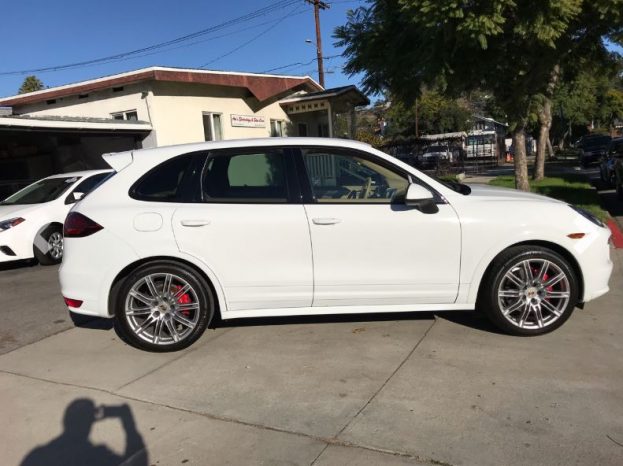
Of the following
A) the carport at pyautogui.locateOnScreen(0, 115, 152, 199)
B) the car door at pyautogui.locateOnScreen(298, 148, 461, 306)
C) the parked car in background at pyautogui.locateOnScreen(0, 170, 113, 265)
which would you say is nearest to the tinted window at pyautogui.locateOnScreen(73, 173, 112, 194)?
the parked car in background at pyautogui.locateOnScreen(0, 170, 113, 265)

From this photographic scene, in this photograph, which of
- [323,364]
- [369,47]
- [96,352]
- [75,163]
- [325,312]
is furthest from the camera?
[75,163]

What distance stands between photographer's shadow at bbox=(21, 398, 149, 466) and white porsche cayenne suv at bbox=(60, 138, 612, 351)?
3.25ft

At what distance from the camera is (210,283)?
457 cm

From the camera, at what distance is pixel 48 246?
9117mm

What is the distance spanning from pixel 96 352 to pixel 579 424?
381 cm

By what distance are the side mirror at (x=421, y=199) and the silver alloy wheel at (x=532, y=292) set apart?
809mm

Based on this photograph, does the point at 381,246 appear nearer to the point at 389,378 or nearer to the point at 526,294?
the point at 389,378

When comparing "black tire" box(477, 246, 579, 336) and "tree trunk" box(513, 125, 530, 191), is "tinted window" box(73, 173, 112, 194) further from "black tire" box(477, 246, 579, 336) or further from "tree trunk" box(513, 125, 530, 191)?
"tree trunk" box(513, 125, 530, 191)

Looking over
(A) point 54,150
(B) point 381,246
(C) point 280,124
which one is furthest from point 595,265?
(A) point 54,150

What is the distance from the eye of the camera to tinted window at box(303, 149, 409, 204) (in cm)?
450

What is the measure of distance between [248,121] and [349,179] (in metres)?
12.7

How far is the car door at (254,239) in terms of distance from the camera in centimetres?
441

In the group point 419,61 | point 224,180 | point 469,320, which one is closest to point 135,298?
point 224,180

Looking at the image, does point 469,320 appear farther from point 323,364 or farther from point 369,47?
point 369,47
